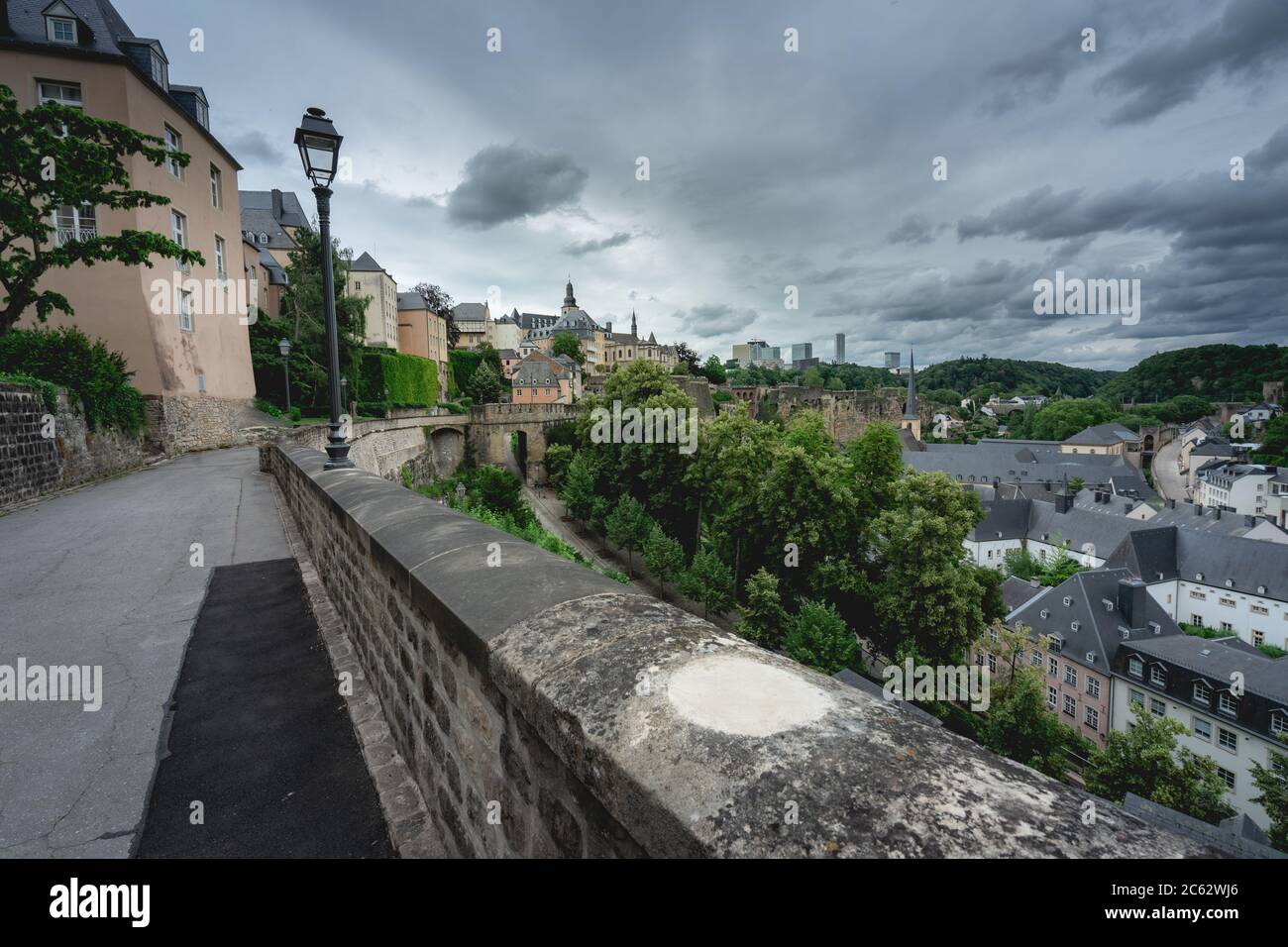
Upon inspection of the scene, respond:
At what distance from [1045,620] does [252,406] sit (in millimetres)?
41872

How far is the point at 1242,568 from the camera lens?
38500 millimetres

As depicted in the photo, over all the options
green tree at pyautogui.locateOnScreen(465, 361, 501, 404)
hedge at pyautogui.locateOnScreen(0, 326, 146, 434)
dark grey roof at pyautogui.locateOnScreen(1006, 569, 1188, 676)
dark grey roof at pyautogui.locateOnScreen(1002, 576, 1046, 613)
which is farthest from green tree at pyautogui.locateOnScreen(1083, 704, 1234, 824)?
green tree at pyautogui.locateOnScreen(465, 361, 501, 404)

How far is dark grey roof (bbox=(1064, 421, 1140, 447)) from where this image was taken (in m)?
90.2

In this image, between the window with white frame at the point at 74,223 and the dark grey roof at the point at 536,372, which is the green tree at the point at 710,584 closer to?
the window with white frame at the point at 74,223

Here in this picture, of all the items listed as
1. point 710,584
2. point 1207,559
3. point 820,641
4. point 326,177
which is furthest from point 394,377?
point 1207,559

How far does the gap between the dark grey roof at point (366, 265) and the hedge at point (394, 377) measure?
1798 cm

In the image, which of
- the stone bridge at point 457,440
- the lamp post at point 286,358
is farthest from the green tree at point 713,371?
the lamp post at point 286,358

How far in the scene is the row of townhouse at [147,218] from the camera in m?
18.1

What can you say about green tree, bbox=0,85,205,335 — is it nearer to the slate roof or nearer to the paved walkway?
the paved walkway

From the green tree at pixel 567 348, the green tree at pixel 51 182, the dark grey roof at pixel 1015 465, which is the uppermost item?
the green tree at pixel 567 348

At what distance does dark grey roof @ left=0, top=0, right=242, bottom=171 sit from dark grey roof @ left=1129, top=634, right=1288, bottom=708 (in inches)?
1811

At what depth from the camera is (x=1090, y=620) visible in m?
30.2
